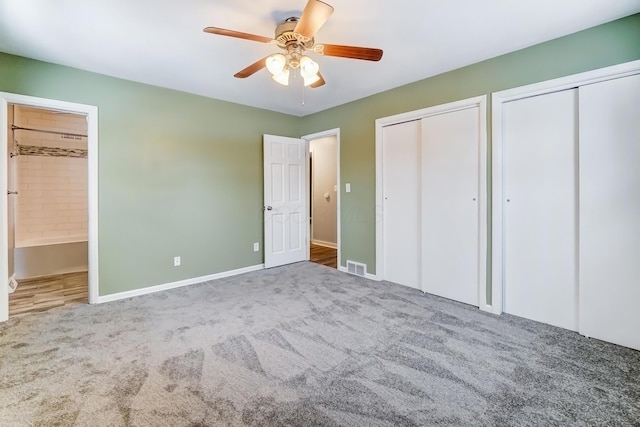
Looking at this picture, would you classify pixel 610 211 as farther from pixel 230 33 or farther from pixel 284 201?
pixel 284 201

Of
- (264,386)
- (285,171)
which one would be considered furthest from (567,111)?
(285,171)

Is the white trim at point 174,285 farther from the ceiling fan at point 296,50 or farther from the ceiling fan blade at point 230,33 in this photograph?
the ceiling fan blade at point 230,33

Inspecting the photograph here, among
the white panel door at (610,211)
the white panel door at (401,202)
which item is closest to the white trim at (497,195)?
the white panel door at (610,211)

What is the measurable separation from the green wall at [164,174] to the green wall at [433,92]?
4.28 feet

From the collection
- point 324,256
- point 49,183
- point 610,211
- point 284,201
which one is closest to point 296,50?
point 610,211

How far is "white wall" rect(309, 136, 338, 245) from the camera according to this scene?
6.41 meters

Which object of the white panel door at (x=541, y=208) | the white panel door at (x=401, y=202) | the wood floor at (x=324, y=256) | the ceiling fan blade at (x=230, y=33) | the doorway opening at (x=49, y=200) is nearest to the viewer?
the ceiling fan blade at (x=230, y=33)

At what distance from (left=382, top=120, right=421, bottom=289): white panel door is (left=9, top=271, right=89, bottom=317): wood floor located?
358 centimetres

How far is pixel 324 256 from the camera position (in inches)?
214

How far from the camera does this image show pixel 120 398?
167 centimetres

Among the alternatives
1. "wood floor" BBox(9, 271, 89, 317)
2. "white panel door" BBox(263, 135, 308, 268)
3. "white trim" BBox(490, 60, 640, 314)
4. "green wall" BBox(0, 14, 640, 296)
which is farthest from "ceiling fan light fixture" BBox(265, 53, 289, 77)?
"wood floor" BBox(9, 271, 89, 317)

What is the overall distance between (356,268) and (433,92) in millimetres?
2424

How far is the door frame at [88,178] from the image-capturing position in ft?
8.75

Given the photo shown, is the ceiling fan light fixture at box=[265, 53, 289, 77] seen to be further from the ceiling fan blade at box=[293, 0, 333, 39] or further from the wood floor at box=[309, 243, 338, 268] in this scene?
the wood floor at box=[309, 243, 338, 268]
